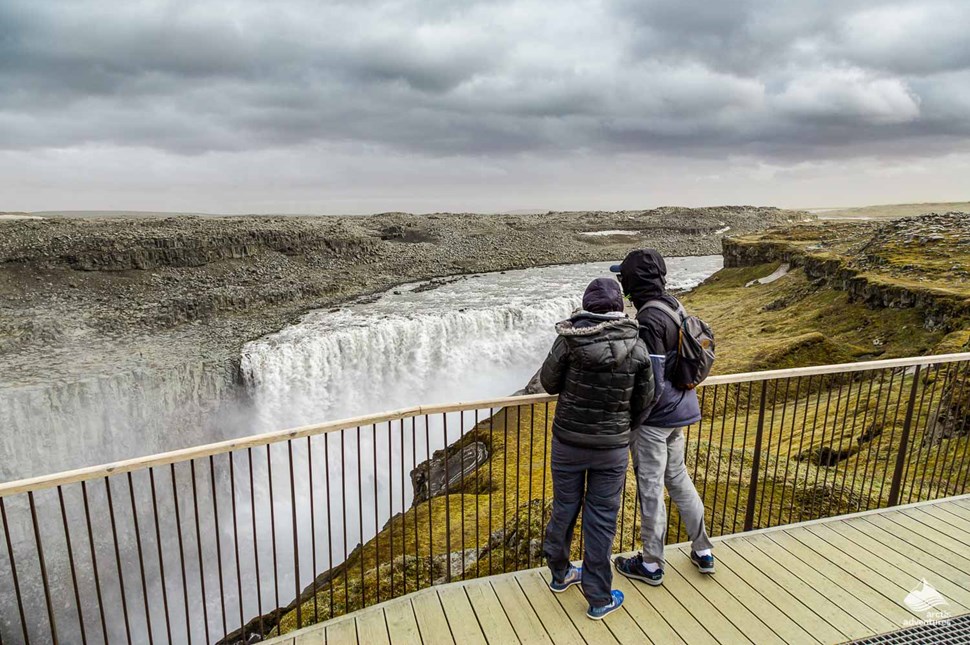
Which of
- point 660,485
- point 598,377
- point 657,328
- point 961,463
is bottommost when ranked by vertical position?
point 961,463

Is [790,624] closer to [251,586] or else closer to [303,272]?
[251,586]

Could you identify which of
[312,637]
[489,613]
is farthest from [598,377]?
[312,637]

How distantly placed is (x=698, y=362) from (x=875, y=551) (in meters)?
3.01

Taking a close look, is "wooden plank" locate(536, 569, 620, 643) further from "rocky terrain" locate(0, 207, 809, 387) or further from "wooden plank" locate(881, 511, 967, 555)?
"rocky terrain" locate(0, 207, 809, 387)

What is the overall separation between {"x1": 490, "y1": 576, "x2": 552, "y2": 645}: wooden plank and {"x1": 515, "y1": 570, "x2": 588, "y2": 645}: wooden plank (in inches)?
1.7

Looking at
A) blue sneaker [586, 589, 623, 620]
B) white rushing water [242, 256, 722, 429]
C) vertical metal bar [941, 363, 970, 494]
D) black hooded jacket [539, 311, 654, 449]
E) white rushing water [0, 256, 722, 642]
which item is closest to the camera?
black hooded jacket [539, 311, 654, 449]

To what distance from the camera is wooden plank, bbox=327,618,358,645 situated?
4508 millimetres

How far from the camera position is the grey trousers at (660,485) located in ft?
15.9

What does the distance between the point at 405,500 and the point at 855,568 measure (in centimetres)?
1298

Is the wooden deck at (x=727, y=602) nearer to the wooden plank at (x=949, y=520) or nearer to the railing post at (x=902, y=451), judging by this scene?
the wooden plank at (x=949, y=520)

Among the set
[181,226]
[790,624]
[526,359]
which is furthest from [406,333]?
[181,226]

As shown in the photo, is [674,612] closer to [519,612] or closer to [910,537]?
[519,612]

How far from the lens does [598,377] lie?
4.22 m

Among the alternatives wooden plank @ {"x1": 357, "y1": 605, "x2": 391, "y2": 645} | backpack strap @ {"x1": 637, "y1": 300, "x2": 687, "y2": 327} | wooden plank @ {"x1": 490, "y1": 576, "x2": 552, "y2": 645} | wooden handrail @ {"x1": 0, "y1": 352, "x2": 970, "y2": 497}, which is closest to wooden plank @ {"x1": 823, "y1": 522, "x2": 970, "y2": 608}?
wooden handrail @ {"x1": 0, "y1": 352, "x2": 970, "y2": 497}
